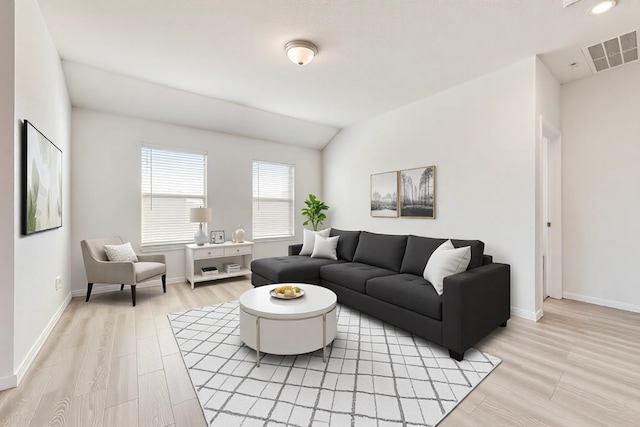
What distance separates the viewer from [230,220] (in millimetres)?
5125

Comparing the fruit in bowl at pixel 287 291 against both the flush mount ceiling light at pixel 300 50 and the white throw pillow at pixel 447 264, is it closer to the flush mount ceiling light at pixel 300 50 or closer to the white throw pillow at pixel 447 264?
the white throw pillow at pixel 447 264

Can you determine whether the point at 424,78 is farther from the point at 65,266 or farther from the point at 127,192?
the point at 65,266

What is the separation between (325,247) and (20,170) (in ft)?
10.6

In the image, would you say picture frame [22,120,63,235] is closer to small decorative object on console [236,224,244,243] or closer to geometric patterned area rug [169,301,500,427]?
geometric patterned area rug [169,301,500,427]

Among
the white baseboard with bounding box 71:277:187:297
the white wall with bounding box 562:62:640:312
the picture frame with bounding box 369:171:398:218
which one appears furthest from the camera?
the picture frame with bounding box 369:171:398:218

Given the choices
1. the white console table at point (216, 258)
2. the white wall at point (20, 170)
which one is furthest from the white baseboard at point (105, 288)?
the white wall at point (20, 170)

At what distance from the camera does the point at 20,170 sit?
81.5 inches

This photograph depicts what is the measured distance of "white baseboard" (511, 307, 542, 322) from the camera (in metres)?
3.00

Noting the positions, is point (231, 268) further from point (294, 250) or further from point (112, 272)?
point (112, 272)

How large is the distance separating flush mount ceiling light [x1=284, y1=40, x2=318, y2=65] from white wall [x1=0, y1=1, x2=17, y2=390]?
1.98 metres

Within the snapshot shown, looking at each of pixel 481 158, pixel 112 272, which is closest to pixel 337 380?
pixel 481 158

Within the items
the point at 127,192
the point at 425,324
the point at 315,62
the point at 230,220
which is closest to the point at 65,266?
the point at 127,192

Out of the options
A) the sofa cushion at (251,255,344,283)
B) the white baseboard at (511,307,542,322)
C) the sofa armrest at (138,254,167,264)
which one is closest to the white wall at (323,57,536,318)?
the white baseboard at (511,307,542,322)

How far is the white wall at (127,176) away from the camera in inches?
154
